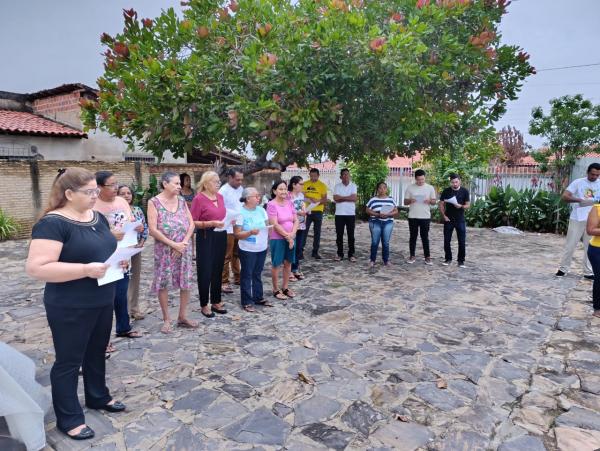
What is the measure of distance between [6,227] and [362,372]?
11.1 metres

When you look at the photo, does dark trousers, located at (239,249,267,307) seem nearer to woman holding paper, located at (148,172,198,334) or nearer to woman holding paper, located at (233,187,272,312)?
woman holding paper, located at (233,187,272,312)

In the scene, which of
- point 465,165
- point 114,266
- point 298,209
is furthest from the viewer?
point 465,165

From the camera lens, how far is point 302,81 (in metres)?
6.27

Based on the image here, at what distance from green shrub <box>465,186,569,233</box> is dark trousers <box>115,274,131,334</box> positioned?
39.4ft

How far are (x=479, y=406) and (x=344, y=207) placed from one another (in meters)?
5.47

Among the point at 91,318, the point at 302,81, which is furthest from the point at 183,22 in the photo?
the point at 91,318

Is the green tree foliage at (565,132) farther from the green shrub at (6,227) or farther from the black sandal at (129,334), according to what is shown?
the green shrub at (6,227)

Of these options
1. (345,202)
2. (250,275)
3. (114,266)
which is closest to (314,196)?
(345,202)

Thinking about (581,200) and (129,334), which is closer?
(129,334)

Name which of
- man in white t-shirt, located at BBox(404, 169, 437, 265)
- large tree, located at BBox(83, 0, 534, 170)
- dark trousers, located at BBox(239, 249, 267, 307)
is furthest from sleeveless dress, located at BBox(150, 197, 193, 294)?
man in white t-shirt, located at BBox(404, 169, 437, 265)

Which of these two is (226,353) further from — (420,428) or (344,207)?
(344,207)

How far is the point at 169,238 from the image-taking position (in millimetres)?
4527

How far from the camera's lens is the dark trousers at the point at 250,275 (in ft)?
18.1

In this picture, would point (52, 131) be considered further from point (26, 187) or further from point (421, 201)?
point (421, 201)
